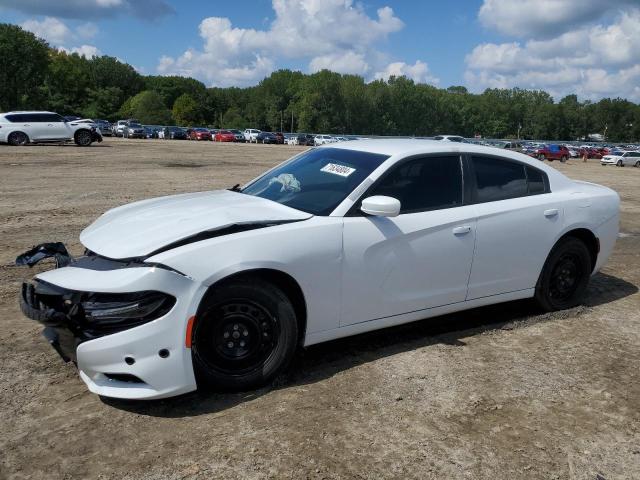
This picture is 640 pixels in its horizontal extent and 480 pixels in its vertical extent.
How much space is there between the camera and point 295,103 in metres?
124

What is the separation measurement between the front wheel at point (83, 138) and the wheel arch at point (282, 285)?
27.4m

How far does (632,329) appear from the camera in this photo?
4742 millimetres

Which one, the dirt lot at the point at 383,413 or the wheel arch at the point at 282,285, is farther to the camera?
the wheel arch at the point at 282,285

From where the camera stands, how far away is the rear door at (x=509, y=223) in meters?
4.33

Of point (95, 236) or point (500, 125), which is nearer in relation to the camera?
point (95, 236)

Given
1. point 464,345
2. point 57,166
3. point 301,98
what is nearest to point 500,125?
point 301,98

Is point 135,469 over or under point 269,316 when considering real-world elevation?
under

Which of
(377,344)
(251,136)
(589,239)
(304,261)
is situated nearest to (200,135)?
(251,136)

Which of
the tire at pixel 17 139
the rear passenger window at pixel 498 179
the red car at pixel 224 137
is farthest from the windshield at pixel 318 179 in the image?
the red car at pixel 224 137

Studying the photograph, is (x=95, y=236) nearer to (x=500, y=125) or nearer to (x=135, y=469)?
(x=135, y=469)

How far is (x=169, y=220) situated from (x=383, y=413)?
1778mm

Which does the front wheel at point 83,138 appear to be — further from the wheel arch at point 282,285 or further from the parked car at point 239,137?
the parked car at point 239,137

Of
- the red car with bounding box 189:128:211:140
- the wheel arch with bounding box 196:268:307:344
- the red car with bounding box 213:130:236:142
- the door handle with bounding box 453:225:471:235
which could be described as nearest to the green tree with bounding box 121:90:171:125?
the red car with bounding box 189:128:211:140

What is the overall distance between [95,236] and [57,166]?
15.9 meters
